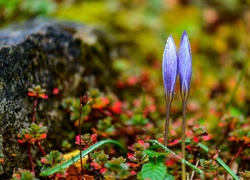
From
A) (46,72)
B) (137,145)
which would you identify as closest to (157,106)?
(46,72)

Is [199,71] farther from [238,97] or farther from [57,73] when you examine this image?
[57,73]

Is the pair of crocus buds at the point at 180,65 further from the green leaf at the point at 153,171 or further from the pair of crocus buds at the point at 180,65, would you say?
the green leaf at the point at 153,171

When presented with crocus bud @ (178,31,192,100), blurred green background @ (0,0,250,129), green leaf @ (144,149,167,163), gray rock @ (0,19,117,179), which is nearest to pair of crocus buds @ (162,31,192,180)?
crocus bud @ (178,31,192,100)

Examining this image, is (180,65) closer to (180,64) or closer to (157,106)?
(180,64)

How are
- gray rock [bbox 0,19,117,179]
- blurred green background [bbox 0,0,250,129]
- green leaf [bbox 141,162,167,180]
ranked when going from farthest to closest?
blurred green background [bbox 0,0,250,129] < gray rock [bbox 0,19,117,179] < green leaf [bbox 141,162,167,180]

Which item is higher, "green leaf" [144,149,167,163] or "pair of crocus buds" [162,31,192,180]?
"pair of crocus buds" [162,31,192,180]

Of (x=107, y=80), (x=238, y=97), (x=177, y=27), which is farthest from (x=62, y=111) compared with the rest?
(x=177, y=27)

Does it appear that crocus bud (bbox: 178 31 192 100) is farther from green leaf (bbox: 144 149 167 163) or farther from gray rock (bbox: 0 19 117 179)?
gray rock (bbox: 0 19 117 179)
